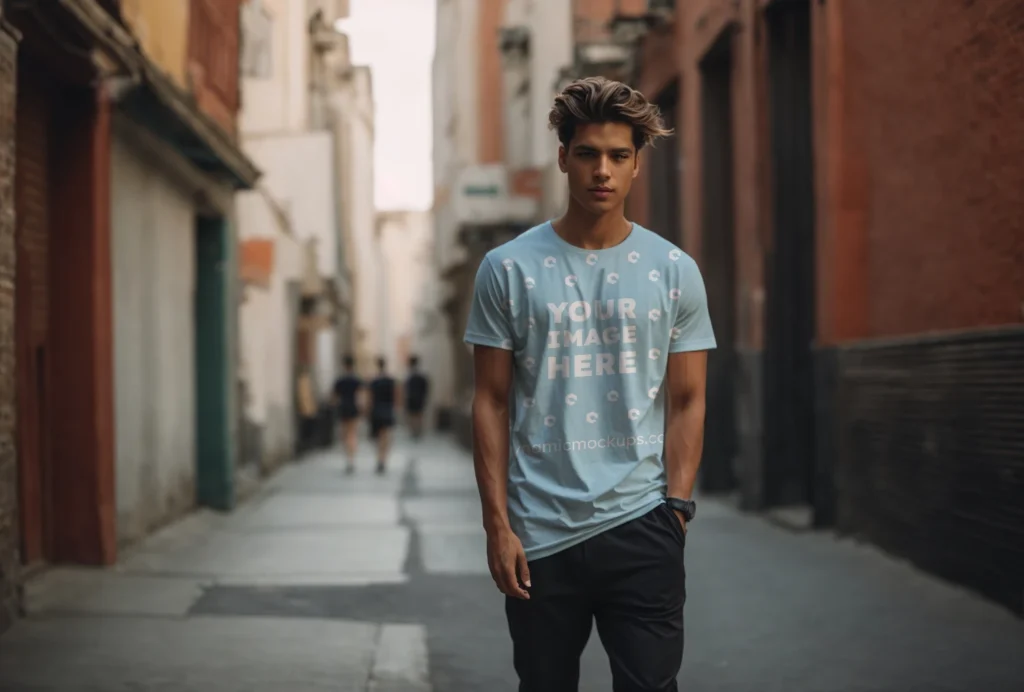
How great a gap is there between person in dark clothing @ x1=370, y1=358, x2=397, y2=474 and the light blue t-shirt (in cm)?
1776

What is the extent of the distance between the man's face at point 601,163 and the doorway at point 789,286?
944 centimetres

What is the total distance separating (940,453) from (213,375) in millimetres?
8163

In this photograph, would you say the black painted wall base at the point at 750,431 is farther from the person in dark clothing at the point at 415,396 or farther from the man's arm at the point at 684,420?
the person in dark clothing at the point at 415,396

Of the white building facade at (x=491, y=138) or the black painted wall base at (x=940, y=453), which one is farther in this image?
the white building facade at (x=491, y=138)

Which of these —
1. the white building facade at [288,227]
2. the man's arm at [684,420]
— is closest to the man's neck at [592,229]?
the man's arm at [684,420]

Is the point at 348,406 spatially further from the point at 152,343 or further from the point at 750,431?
the point at 152,343

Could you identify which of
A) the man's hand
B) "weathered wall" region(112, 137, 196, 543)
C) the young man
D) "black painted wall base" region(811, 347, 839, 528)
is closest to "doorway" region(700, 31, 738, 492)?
"black painted wall base" region(811, 347, 839, 528)

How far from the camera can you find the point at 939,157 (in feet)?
28.1

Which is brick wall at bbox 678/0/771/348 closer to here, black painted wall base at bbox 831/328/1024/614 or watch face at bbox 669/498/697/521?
black painted wall base at bbox 831/328/1024/614

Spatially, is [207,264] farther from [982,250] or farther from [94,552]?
[982,250]

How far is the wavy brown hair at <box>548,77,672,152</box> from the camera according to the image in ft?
10.6

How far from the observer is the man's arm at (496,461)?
10.5 feet

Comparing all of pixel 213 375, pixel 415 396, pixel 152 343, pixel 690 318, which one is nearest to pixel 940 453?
pixel 690 318

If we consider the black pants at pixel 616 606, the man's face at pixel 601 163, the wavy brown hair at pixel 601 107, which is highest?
the wavy brown hair at pixel 601 107
